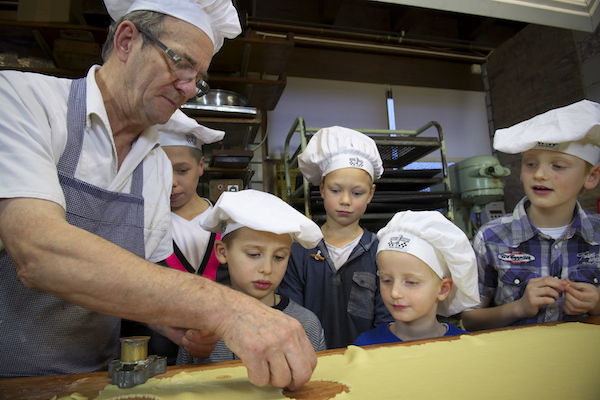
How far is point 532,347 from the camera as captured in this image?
797 mm

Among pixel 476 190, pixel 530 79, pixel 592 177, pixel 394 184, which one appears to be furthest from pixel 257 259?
pixel 530 79

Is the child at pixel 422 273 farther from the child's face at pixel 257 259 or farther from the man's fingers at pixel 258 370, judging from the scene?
the man's fingers at pixel 258 370

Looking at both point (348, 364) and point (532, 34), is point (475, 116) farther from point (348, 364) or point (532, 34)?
point (348, 364)

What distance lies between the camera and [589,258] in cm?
138

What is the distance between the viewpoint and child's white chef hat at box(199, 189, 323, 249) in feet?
3.43

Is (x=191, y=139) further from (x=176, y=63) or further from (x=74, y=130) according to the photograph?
(x=74, y=130)

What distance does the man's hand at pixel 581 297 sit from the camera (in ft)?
3.89

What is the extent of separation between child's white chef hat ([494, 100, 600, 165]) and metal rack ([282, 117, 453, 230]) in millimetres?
Result: 1428

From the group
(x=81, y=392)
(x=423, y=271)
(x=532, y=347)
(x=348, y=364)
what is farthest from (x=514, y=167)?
(x=81, y=392)

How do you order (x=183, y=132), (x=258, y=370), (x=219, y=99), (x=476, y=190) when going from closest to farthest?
(x=258, y=370) → (x=183, y=132) → (x=219, y=99) → (x=476, y=190)

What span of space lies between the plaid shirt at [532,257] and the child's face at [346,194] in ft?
1.64

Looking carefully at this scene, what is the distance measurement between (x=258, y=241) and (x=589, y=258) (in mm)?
1151

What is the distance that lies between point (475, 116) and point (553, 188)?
139 inches

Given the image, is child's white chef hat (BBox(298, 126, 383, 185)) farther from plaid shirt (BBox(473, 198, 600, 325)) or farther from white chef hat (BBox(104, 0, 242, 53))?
white chef hat (BBox(104, 0, 242, 53))
